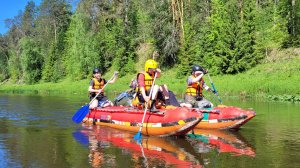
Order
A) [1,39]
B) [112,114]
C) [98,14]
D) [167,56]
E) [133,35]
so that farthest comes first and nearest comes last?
[1,39] < [98,14] < [133,35] < [167,56] < [112,114]

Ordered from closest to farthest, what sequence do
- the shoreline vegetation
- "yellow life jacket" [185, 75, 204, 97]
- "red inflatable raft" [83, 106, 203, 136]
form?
"red inflatable raft" [83, 106, 203, 136] < "yellow life jacket" [185, 75, 204, 97] < the shoreline vegetation

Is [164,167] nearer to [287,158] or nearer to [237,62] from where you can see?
[287,158]

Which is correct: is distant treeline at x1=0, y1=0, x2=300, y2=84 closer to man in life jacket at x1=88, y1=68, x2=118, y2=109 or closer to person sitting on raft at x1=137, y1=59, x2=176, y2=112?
man in life jacket at x1=88, y1=68, x2=118, y2=109

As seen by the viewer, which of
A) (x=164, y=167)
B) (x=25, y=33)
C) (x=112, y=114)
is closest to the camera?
(x=164, y=167)

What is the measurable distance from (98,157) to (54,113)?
10.5 metres

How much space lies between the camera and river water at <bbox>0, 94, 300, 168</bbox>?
7.93 m

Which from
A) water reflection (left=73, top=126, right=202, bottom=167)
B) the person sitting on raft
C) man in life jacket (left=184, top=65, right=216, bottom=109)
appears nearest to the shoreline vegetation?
man in life jacket (left=184, top=65, right=216, bottom=109)

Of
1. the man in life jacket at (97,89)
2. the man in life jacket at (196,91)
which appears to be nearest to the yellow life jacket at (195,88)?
the man in life jacket at (196,91)

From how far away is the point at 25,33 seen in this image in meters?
83.7

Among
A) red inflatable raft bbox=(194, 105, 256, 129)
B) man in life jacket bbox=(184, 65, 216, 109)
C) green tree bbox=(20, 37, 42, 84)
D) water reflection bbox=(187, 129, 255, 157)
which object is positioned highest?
green tree bbox=(20, 37, 42, 84)

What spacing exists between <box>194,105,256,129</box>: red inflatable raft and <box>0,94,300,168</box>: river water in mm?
290

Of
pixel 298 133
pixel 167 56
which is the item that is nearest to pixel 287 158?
pixel 298 133

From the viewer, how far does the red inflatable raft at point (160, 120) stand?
10.3 metres

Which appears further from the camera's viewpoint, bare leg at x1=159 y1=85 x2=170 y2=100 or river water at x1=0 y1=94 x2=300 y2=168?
bare leg at x1=159 y1=85 x2=170 y2=100
